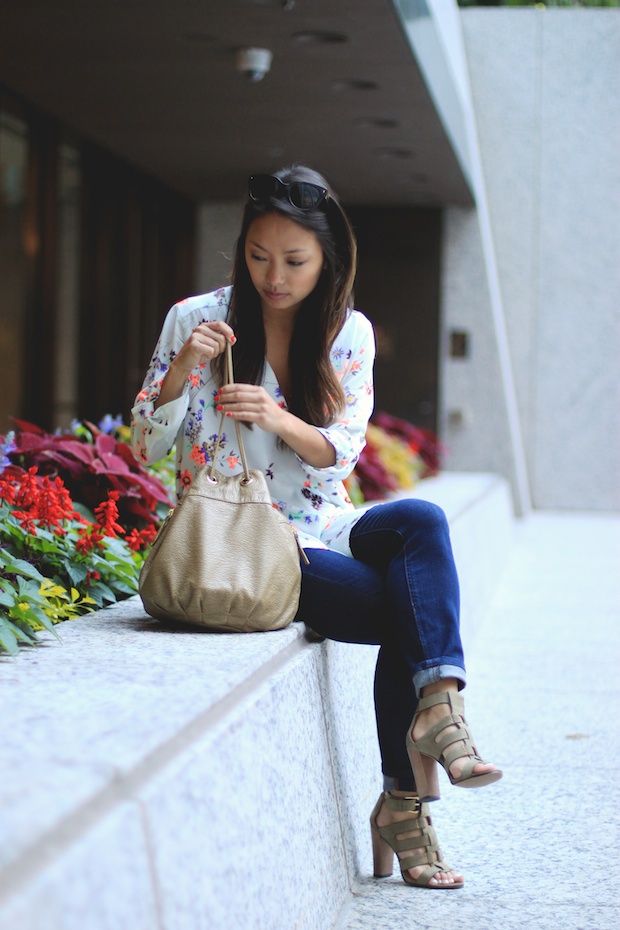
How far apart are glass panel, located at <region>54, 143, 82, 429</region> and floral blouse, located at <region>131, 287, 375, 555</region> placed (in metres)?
6.24

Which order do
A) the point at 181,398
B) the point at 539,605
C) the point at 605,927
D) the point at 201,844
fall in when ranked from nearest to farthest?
the point at 201,844, the point at 605,927, the point at 181,398, the point at 539,605

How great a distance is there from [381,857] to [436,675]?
622 mm

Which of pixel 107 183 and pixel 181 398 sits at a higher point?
pixel 107 183

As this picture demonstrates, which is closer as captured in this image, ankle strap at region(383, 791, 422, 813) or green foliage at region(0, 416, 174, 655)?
green foliage at region(0, 416, 174, 655)

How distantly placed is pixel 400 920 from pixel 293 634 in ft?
2.27

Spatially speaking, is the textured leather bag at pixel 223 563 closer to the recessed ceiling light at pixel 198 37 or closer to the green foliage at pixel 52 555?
the green foliage at pixel 52 555

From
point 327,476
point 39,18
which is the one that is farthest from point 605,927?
point 39,18

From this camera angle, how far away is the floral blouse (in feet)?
9.79

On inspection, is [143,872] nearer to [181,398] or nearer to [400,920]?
[400,920]

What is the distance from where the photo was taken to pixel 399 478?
28.1ft

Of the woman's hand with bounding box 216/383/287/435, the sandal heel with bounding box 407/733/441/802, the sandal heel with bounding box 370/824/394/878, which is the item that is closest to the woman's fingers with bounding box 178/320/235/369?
the woman's hand with bounding box 216/383/287/435

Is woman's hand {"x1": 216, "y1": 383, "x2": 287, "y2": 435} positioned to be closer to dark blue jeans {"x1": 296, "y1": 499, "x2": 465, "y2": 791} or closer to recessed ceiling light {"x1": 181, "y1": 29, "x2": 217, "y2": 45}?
dark blue jeans {"x1": 296, "y1": 499, "x2": 465, "y2": 791}

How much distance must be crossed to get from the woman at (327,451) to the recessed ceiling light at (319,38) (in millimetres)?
3833

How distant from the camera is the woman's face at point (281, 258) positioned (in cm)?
300
